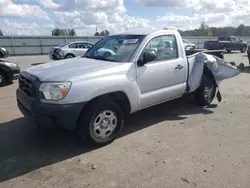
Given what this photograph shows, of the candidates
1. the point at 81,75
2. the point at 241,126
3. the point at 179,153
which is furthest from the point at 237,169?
the point at 81,75

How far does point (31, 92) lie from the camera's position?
368 centimetres

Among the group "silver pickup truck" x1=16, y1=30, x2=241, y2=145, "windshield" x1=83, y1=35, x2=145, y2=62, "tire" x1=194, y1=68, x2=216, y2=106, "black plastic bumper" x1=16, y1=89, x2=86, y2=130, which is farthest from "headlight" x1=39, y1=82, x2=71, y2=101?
"tire" x1=194, y1=68, x2=216, y2=106

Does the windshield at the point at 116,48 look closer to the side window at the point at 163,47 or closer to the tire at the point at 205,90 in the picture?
the side window at the point at 163,47

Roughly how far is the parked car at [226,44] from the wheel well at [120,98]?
22.6 meters

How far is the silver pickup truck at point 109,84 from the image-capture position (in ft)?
11.3

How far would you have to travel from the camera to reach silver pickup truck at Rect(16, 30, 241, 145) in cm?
343

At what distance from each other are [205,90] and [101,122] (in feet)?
10.1

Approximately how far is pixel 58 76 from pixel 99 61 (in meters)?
0.98

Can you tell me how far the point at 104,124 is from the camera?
153 inches

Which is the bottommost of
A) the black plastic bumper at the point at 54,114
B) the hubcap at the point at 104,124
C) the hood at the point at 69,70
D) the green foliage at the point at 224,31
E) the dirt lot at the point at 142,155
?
the dirt lot at the point at 142,155

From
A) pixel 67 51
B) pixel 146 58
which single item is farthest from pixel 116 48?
pixel 67 51

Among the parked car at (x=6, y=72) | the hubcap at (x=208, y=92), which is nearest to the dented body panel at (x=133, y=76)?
the hubcap at (x=208, y=92)

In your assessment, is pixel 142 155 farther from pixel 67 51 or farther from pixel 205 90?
pixel 67 51

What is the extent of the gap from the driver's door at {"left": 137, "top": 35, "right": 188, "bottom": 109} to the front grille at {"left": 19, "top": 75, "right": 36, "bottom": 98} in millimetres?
1723
